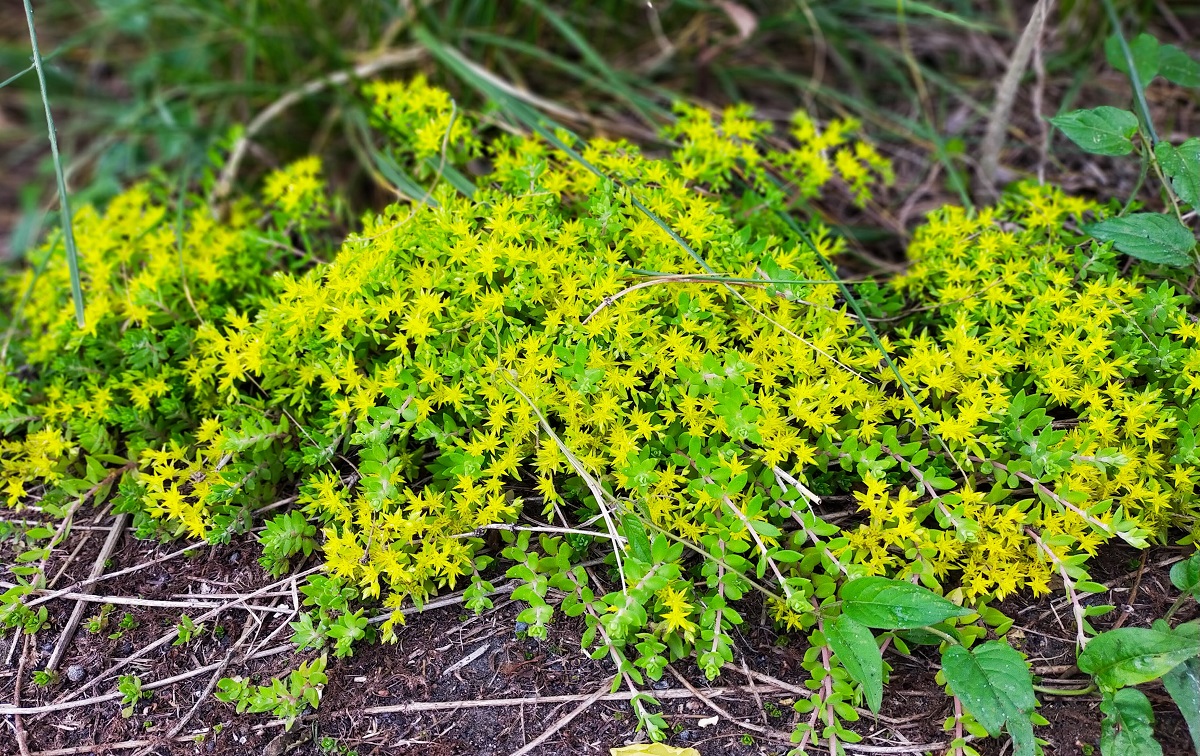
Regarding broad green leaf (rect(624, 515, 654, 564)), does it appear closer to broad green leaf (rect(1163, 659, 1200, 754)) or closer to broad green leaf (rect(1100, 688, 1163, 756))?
broad green leaf (rect(1100, 688, 1163, 756))

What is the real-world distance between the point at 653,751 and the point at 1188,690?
1.07m

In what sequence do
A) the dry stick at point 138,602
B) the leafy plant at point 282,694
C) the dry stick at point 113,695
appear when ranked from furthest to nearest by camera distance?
1. the dry stick at point 138,602
2. the dry stick at point 113,695
3. the leafy plant at point 282,694

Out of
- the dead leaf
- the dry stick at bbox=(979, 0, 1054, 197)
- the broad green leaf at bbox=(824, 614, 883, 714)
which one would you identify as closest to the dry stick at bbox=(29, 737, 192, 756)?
the dead leaf

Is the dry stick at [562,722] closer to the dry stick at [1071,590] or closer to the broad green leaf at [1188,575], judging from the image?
the dry stick at [1071,590]

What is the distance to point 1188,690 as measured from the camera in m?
1.61

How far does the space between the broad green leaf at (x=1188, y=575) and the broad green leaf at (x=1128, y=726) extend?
0.25m

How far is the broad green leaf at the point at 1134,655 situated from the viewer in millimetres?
1599

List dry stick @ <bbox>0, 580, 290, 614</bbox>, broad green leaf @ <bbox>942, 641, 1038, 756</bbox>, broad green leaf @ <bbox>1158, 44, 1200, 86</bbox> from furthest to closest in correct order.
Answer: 1. broad green leaf @ <bbox>1158, 44, 1200, 86</bbox>
2. dry stick @ <bbox>0, 580, 290, 614</bbox>
3. broad green leaf @ <bbox>942, 641, 1038, 756</bbox>

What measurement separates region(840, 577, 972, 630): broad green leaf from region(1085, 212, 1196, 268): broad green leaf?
101cm

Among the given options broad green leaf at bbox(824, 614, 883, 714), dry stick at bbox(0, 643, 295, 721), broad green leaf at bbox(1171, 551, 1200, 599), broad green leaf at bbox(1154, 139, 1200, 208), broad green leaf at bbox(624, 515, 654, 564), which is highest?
broad green leaf at bbox(1154, 139, 1200, 208)

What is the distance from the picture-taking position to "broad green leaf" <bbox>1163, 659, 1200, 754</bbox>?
5.23ft

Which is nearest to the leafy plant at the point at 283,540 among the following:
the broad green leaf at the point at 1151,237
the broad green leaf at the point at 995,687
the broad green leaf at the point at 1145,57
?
the broad green leaf at the point at 995,687

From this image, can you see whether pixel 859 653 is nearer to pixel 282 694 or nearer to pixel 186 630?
pixel 282 694

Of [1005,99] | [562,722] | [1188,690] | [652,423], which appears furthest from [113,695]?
[1005,99]
